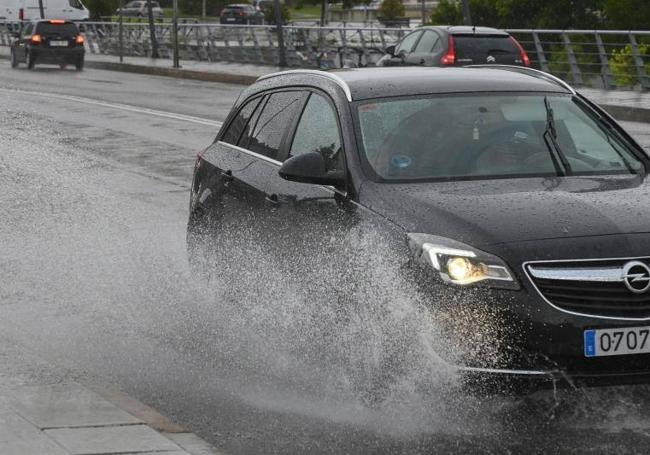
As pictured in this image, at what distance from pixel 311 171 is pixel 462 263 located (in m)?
1.18

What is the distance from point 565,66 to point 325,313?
112ft

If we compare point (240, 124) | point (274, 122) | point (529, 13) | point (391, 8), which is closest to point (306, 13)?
point (391, 8)

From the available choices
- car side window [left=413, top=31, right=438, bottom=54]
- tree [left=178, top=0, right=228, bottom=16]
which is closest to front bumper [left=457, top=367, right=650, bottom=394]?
car side window [left=413, top=31, right=438, bottom=54]

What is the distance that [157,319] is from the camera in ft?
26.4

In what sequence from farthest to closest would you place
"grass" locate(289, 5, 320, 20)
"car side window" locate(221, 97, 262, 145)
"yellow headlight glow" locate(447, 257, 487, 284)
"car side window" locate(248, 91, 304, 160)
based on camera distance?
"grass" locate(289, 5, 320, 20) → "car side window" locate(221, 97, 262, 145) → "car side window" locate(248, 91, 304, 160) → "yellow headlight glow" locate(447, 257, 487, 284)

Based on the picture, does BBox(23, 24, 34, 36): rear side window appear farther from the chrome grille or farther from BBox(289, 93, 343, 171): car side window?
the chrome grille

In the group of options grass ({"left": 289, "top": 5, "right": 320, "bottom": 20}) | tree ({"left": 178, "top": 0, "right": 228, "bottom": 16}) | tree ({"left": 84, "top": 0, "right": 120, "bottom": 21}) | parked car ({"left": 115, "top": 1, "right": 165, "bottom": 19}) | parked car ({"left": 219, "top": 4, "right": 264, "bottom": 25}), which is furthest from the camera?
grass ({"left": 289, "top": 5, "right": 320, "bottom": 20})

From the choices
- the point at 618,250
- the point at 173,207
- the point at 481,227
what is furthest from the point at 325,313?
the point at 173,207

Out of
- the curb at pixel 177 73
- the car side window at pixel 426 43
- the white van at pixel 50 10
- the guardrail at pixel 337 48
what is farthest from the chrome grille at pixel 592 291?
the white van at pixel 50 10

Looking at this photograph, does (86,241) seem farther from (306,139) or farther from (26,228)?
(306,139)

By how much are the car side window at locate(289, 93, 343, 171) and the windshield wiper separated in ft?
3.14

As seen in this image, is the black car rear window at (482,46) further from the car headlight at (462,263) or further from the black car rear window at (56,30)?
the black car rear window at (56,30)

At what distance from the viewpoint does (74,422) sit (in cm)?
540

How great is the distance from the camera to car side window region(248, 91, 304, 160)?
7.54 m
